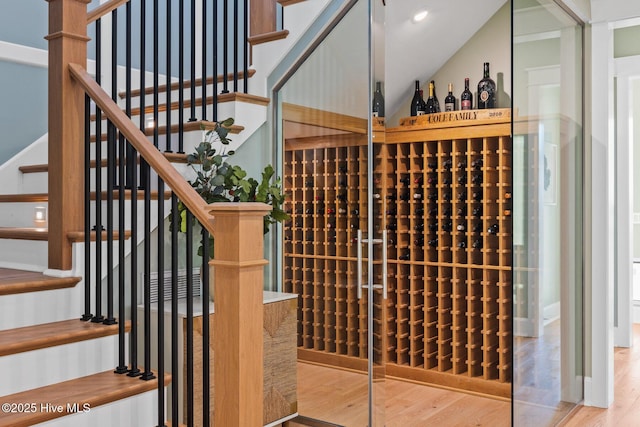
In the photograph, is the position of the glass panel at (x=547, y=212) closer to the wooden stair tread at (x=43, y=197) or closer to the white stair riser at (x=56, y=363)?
the wooden stair tread at (x=43, y=197)

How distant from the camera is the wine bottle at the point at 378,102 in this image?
3068mm

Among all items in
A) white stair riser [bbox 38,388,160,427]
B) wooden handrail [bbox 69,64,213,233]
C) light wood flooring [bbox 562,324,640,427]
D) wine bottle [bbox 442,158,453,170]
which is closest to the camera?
wooden handrail [bbox 69,64,213,233]

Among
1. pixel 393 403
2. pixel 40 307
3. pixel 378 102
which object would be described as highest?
pixel 378 102

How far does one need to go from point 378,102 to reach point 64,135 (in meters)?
1.48

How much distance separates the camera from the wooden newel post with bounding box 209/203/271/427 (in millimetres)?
1743

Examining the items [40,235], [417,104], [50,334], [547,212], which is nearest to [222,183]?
[40,235]

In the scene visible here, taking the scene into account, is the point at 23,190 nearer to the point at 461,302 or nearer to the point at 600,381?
the point at 461,302

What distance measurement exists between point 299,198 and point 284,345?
785mm

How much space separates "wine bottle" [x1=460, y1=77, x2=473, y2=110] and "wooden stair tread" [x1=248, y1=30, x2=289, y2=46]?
75.5 inches

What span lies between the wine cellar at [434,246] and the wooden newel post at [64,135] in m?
1.13

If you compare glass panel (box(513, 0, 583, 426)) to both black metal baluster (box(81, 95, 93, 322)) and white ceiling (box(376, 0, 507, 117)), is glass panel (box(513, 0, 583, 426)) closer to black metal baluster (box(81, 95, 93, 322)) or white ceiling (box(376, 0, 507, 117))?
white ceiling (box(376, 0, 507, 117))

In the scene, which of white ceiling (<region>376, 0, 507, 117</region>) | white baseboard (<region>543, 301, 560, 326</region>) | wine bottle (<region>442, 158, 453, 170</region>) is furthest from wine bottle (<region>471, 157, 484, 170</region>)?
white baseboard (<region>543, 301, 560, 326</region>)

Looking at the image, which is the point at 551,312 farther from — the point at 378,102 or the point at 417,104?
the point at 417,104

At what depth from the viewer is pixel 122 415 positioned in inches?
87.2
